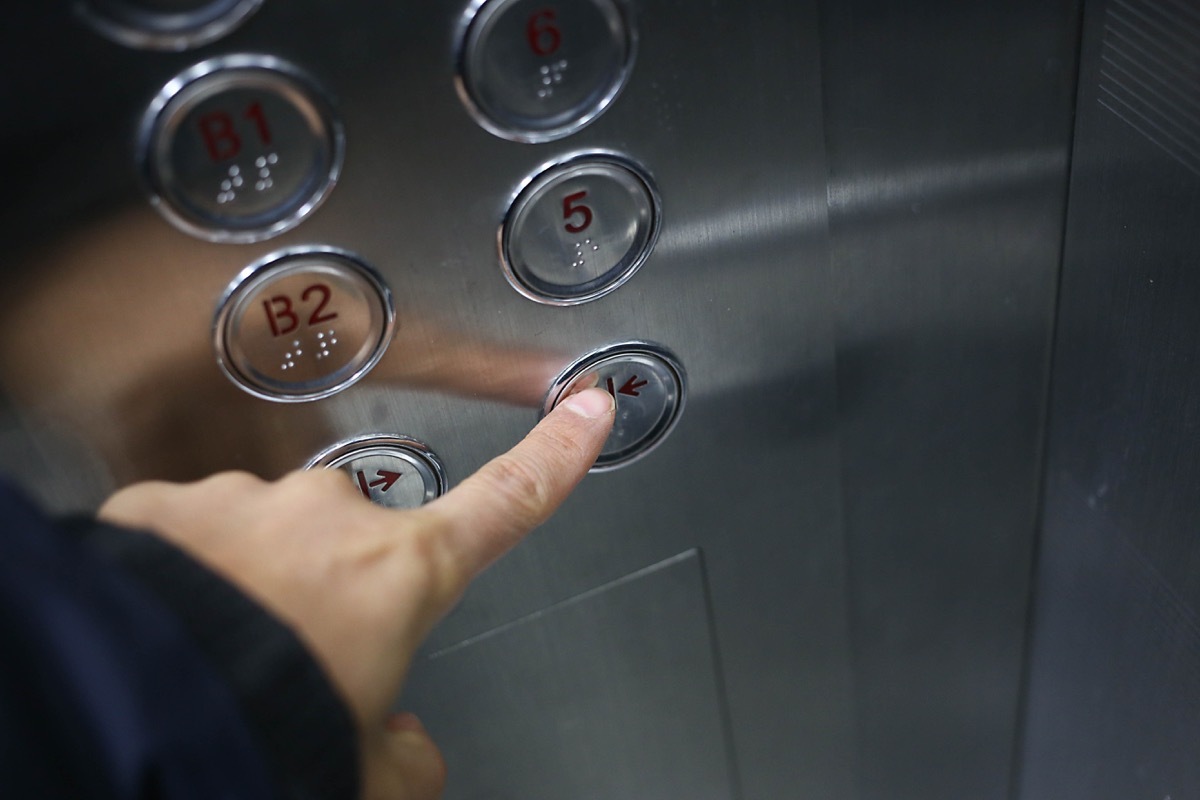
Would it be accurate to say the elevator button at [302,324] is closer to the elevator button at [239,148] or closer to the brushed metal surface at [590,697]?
the elevator button at [239,148]

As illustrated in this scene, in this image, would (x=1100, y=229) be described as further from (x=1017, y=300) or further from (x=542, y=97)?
(x=542, y=97)

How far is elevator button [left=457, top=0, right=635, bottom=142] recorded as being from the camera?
0.37m

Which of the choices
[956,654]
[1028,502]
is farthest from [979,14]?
[956,654]

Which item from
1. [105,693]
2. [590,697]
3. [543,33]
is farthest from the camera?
[590,697]

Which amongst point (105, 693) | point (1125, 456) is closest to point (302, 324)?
point (105, 693)

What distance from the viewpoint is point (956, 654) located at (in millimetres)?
724

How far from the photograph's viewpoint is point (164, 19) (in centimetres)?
33

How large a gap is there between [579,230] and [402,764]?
0.21 meters

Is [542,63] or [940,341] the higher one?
[542,63]

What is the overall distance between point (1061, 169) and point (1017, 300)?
0.24 ft

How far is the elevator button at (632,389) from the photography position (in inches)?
18.5

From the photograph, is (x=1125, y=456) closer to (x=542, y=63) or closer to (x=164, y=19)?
(x=542, y=63)

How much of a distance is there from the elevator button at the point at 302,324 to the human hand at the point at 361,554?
0.13ft

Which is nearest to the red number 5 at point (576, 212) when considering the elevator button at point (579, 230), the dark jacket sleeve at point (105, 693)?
the elevator button at point (579, 230)
